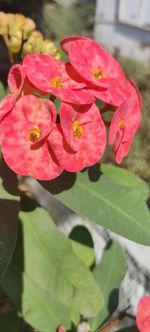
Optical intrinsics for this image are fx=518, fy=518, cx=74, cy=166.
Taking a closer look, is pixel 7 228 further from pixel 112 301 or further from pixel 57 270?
pixel 112 301

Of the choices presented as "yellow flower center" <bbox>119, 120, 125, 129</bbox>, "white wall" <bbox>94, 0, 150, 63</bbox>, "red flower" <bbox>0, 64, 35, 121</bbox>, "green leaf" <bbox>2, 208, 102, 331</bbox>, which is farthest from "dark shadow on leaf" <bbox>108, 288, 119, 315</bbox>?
"white wall" <bbox>94, 0, 150, 63</bbox>

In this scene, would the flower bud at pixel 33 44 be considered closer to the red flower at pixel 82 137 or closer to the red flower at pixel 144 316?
the red flower at pixel 82 137

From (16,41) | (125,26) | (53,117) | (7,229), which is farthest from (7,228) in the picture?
(125,26)

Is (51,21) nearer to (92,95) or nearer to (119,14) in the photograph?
(119,14)

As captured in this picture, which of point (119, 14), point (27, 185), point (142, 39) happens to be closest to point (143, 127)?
point (27, 185)

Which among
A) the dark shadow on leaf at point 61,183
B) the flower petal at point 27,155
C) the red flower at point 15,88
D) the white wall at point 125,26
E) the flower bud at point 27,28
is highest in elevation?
the flower bud at point 27,28

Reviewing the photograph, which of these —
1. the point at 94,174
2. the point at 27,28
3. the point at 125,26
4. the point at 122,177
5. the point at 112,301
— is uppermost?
the point at 27,28

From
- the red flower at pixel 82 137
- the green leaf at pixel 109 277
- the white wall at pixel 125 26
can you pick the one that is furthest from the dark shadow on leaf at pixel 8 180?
the white wall at pixel 125 26
